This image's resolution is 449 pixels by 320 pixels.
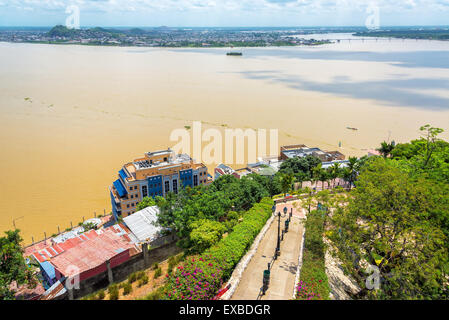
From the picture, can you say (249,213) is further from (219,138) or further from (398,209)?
(219,138)

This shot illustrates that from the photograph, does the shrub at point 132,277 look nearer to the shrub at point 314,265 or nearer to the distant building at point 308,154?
the shrub at point 314,265

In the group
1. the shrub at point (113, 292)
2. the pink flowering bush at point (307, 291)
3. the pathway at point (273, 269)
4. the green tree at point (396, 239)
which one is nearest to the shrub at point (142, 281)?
the shrub at point (113, 292)

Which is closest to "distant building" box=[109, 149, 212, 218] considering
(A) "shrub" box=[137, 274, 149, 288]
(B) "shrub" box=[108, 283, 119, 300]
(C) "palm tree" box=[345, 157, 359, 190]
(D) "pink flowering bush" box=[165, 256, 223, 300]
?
(B) "shrub" box=[108, 283, 119, 300]

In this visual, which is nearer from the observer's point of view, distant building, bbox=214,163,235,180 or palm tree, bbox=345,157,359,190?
palm tree, bbox=345,157,359,190

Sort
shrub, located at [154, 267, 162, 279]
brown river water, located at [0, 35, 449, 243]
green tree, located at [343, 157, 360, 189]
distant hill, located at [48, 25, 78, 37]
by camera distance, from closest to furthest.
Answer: shrub, located at [154, 267, 162, 279] < green tree, located at [343, 157, 360, 189] < brown river water, located at [0, 35, 449, 243] < distant hill, located at [48, 25, 78, 37]

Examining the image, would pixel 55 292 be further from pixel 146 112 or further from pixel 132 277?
pixel 146 112

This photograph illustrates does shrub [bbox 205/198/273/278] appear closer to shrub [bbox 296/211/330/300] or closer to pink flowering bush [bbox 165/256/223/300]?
pink flowering bush [bbox 165/256/223/300]
